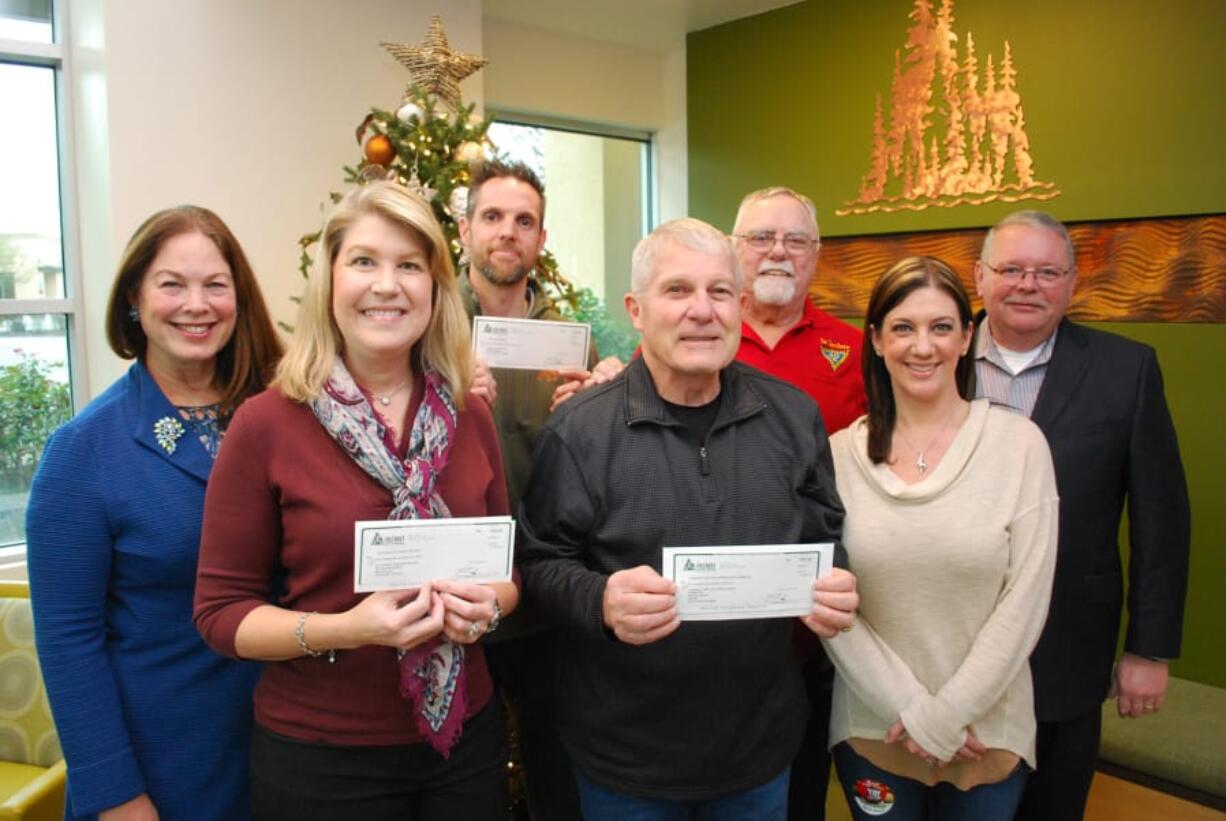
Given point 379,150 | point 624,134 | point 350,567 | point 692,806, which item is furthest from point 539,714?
point 624,134

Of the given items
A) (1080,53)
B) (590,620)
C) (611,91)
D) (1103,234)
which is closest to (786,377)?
(590,620)

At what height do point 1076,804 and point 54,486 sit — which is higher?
point 54,486

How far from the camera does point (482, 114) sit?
4.75m

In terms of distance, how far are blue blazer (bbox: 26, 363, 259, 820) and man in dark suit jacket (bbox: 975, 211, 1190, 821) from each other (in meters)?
1.67

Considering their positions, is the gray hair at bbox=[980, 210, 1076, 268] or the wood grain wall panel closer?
the gray hair at bbox=[980, 210, 1076, 268]

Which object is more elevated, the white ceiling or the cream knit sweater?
the white ceiling

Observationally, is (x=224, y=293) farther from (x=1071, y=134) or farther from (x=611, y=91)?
(x=611, y=91)

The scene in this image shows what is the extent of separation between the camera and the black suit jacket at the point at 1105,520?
77.4 inches

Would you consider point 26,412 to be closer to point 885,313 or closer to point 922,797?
point 885,313

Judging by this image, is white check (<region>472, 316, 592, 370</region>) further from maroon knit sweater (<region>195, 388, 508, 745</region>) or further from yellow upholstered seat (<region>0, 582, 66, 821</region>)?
yellow upholstered seat (<region>0, 582, 66, 821</region>)

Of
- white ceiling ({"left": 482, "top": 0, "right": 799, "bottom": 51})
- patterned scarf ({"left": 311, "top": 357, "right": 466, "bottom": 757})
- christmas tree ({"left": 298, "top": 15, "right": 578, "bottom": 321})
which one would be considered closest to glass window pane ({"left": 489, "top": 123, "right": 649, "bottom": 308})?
white ceiling ({"left": 482, "top": 0, "right": 799, "bottom": 51})

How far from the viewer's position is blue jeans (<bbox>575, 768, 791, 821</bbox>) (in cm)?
155

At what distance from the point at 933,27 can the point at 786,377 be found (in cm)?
295

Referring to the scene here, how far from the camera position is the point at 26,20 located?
3.68 m
